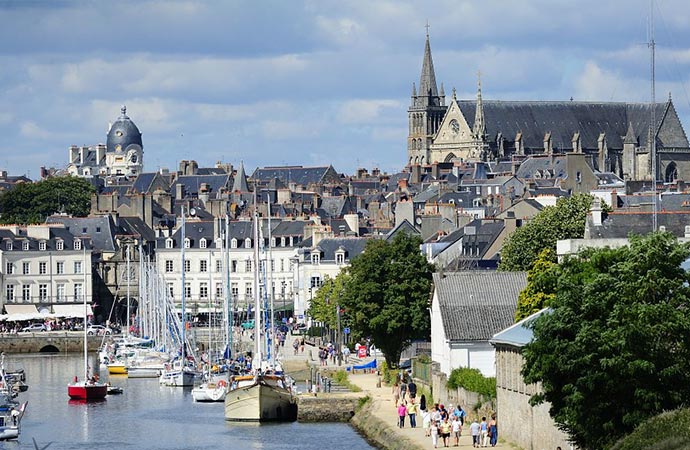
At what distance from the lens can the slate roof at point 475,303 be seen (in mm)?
51156

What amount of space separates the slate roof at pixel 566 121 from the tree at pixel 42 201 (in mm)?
46194

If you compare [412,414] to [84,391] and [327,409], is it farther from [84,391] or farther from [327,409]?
[84,391]

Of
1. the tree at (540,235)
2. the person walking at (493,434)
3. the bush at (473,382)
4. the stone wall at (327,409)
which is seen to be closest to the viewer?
the person walking at (493,434)

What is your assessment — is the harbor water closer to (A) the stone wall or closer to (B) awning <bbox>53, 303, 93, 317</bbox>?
(A) the stone wall

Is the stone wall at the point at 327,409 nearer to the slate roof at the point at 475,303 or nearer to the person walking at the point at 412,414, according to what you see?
the slate roof at the point at 475,303

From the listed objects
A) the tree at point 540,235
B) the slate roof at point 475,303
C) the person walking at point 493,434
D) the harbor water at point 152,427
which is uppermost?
the tree at point 540,235

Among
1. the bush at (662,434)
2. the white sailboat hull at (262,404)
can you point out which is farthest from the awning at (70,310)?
the bush at (662,434)

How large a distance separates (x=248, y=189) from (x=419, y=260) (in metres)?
100

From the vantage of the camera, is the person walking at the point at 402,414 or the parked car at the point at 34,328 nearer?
the person walking at the point at 402,414

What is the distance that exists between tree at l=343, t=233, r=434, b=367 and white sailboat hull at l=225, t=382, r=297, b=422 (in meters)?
6.53

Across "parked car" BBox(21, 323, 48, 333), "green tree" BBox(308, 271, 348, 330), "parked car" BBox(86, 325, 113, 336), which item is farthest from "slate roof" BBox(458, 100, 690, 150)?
"green tree" BBox(308, 271, 348, 330)

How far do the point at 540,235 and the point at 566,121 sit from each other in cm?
12628

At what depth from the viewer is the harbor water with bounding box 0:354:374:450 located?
5184 centimetres

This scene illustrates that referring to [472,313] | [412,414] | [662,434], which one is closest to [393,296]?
[472,313]
